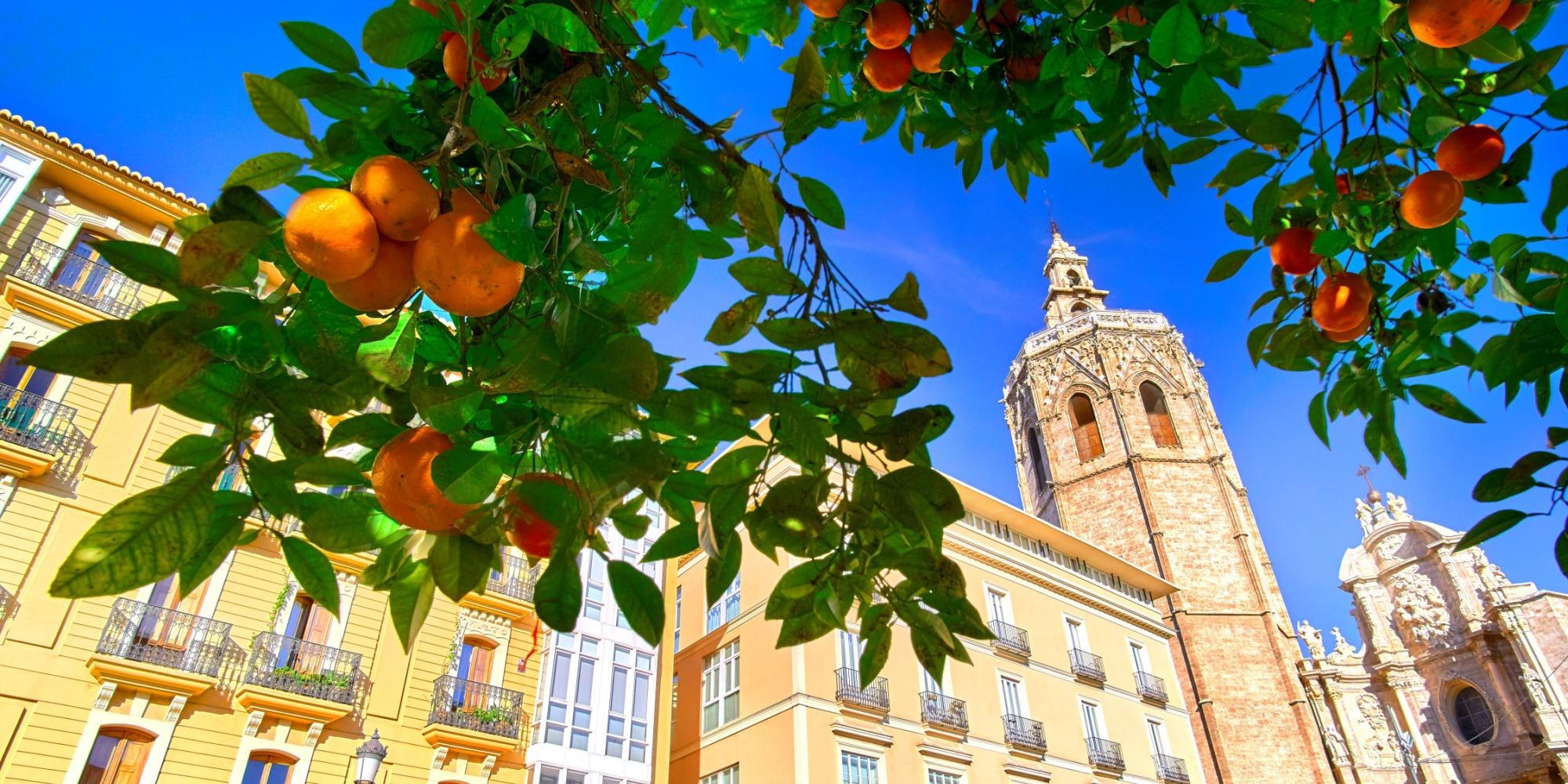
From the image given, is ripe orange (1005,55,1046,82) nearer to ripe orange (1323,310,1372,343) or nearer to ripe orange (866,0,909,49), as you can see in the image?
ripe orange (866,0,909,49)

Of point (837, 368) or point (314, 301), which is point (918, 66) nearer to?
point (837, 368)

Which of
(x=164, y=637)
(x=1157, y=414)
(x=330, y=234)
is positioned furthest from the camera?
(x=1157, y=414)

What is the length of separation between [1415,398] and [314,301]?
2.59 metres

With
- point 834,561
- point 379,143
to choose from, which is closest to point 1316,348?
point 834,561

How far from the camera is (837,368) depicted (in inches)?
50.9

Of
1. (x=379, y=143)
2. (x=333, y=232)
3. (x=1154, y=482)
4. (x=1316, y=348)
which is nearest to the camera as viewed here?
(x=333, y=232)

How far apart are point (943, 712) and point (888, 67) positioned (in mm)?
15802

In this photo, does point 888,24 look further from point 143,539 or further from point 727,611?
point 727,611

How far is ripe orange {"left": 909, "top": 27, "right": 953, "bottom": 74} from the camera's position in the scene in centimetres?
195

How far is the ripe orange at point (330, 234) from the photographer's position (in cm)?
91

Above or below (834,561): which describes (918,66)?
above

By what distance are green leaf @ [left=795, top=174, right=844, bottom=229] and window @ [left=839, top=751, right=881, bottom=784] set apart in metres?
14.5

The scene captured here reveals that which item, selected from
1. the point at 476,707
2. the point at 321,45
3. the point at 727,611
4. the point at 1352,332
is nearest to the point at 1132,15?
the point at 1352,332

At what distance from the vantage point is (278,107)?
103 centimetres
